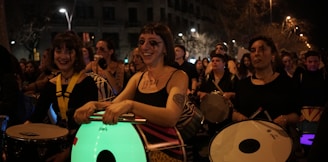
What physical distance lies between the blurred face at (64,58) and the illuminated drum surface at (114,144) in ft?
4.71

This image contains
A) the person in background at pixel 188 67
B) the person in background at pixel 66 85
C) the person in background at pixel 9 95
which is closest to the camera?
the person in background at pixel 66 85

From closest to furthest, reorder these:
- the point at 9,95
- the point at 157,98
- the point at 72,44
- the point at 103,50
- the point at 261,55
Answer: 1. the point at 157,98
2. the point at 72,44
3. the point at 261,55
4. the point at 9,95
5. the point at 103,50

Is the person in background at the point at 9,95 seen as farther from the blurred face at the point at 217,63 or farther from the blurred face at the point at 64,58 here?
the blurred face at the point at 217,63

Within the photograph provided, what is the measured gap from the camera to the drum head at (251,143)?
10.9ft

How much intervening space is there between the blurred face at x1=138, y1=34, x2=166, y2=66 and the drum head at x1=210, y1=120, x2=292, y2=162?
0.94 metres

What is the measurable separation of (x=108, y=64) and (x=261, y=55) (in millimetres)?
3490

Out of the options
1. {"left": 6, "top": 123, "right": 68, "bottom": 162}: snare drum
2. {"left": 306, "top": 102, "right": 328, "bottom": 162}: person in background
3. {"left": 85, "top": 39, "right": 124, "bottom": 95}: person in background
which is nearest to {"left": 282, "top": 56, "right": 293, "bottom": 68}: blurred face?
{"left": 85, "top": 39, "right": 124, "bottom": 95}: person in background

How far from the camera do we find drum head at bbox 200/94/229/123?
6.35 m

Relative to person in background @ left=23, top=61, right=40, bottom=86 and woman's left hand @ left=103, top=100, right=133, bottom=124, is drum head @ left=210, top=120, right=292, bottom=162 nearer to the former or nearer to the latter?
woman's left hand @ left=103, top=100, right=133, bottom=124

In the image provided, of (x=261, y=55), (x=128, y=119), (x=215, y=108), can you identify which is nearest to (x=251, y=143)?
(x=261, y=55)

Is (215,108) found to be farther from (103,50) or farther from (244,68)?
(103,50)

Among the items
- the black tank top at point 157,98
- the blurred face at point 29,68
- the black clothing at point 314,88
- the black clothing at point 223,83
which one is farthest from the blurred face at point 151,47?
the blurred face at point 29,68

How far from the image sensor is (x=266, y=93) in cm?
422

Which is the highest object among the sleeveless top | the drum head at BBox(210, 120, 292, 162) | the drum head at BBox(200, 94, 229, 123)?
the sleeveless top
